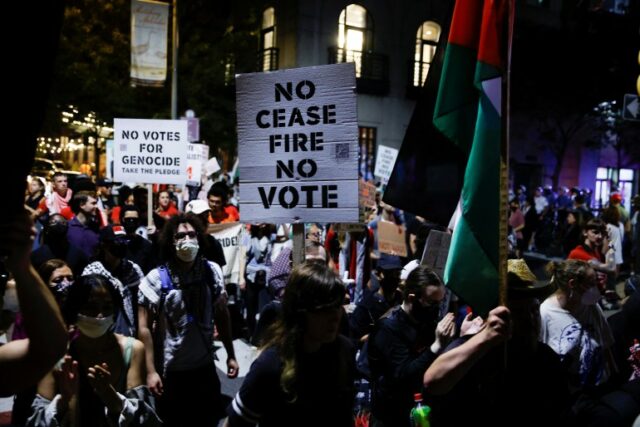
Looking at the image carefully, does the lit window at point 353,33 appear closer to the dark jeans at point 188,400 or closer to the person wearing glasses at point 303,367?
the dark jeans at point 188,400

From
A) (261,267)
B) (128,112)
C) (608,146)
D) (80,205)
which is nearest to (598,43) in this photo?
Result: (608,146)

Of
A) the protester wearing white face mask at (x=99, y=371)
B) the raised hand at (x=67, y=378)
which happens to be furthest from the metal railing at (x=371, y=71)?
the raised hand at (x=67, y=378)

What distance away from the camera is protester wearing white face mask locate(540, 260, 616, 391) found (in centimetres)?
407

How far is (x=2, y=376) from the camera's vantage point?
6.98 ft

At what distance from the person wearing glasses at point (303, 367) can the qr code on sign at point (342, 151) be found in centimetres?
130

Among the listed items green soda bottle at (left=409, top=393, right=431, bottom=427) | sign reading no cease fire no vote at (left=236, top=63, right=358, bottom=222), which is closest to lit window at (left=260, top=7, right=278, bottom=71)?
sign reading no cease fire no vote at (left=236, top=63, right=358, bottom=222)

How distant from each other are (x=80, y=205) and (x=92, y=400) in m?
4.42

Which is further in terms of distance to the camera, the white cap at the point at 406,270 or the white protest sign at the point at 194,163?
the white protest sign at the point at 194,163

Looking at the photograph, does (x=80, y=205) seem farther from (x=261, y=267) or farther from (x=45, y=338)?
(x=45, y=338)

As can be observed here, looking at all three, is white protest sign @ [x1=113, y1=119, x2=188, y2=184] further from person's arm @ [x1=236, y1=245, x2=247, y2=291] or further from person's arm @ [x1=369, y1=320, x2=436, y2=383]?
person's arm @ [x1=369, y1=320, x2=436, y2=383]

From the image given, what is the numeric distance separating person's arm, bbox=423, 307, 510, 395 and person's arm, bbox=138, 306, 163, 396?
73.3 inches

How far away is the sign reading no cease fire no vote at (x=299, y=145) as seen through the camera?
393 cm

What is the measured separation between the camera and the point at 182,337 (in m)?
4.18

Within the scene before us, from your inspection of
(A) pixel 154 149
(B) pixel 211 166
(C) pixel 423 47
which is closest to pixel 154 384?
(A) pixel 154 149
